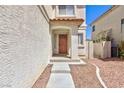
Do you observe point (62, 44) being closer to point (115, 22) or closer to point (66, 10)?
point (66, 10)

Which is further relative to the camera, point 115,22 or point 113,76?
point 115,22

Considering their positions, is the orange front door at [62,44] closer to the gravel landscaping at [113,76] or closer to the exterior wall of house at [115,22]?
A: the exterior wall of house at [115,22]

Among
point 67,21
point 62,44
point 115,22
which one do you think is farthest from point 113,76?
point 115,22

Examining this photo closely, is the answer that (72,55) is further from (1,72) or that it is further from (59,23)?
(1,72)

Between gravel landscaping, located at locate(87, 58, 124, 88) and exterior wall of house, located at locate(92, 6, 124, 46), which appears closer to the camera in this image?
gravel landscaping, located at locate(87, 58, 124, 88)

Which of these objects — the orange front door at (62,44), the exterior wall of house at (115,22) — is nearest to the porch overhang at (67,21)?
the orange front door at (62,44)

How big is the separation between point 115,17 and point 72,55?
1046 centimetres

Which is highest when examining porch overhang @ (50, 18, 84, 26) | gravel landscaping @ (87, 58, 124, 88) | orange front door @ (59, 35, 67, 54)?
porch overhang @ (50, 18, 84, 26)

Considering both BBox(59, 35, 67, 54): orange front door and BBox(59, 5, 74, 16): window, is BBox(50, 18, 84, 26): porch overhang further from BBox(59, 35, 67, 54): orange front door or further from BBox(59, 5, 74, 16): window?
BBox(59, 35, 67, 54): orange front door

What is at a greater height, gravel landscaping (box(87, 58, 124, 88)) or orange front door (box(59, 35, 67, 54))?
orange front door (box(59, 35, 67, 54))

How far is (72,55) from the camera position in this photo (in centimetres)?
1271

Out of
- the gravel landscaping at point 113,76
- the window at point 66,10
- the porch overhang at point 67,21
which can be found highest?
the window at point 66,10

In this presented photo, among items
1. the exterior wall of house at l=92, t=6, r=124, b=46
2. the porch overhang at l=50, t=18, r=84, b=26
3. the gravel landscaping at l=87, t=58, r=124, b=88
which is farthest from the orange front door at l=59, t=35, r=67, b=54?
the gravel landscaping at l=87, t=58, r=124, b=88
